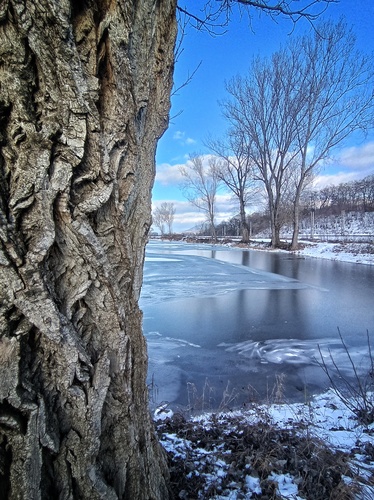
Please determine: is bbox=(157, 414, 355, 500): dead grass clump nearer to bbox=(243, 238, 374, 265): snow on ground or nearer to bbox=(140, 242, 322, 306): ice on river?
bbox=(140, 242, 322, 306): ice on river

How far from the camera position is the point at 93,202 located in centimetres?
96

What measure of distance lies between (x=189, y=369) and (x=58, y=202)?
303 cm

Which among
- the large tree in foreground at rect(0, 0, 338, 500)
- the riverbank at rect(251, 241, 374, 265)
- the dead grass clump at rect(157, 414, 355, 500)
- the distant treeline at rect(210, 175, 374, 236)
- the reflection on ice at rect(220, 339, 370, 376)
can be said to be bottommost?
the reflection on ice at rect(220, 339, 370, 376)

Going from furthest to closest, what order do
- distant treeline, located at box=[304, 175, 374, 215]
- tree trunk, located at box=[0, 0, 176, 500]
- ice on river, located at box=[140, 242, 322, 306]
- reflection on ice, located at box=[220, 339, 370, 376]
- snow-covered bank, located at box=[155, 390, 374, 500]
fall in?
distant treeline, located at box=[304, 175, 374, 215], ice on river, located at box=[140, 242, 322, 306], reflection on ice, located at box=[220, 339, 370, 376], snow-covered bank, located at box=[155, 390, 374, 500], tree trunk, located at box=[0, 0, 176, 500]

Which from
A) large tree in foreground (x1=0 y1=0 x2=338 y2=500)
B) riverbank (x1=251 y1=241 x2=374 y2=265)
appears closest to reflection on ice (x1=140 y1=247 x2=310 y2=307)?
large tree in foreground (x1=0 y1=0 x2=338 y2=500)

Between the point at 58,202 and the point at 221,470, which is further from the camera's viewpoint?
the point at 221,470

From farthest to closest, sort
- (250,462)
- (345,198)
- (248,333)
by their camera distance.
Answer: (345,198) < (248,333) < (250,462)

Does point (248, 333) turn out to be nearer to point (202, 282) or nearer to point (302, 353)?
point (302, 353)

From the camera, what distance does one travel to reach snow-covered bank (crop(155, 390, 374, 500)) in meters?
1.44

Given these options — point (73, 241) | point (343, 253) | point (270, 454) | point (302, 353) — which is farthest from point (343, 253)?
point (73, 241)

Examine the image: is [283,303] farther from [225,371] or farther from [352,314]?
[225,371]

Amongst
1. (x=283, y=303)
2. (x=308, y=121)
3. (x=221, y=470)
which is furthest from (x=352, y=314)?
(x=308, y=121)

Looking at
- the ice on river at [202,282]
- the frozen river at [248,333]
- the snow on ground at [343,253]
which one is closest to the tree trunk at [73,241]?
the frozen river at [248,333]

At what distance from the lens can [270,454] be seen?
168 cm
